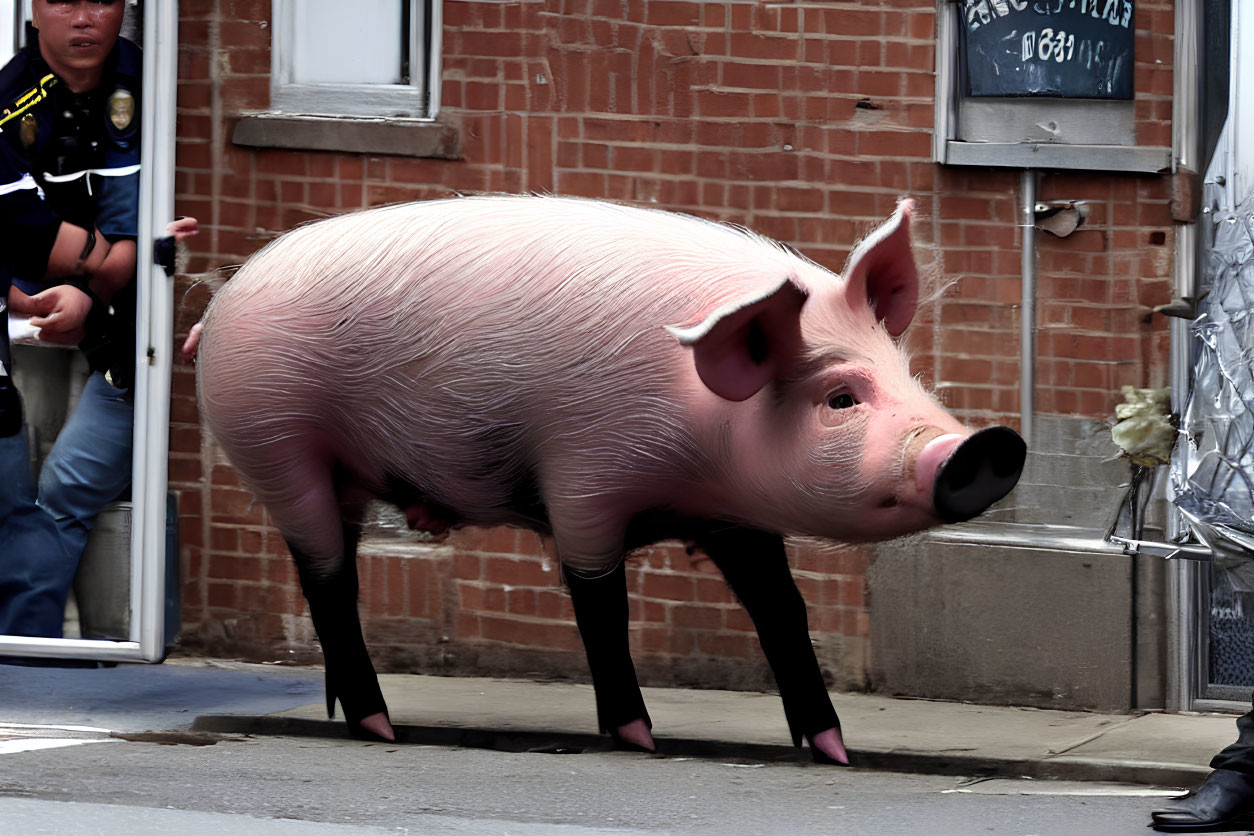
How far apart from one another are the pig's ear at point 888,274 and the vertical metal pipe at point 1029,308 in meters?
1.60

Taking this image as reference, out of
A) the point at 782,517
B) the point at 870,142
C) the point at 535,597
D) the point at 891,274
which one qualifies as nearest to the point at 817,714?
the point at 782,517

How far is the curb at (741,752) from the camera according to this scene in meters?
5.97

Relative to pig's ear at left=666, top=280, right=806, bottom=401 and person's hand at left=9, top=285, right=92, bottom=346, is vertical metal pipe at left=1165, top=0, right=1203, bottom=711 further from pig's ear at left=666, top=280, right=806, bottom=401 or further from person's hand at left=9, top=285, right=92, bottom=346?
person's hand at left=9, top=285, right=92, bottom=346

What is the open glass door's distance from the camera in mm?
6961

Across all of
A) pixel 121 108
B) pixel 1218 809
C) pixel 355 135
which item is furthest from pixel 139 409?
pixel 1218 809

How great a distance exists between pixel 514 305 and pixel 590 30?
2.16 m

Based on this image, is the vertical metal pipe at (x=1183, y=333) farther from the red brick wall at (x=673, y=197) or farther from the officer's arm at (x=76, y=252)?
the officer's arm at (x=76, y=252)

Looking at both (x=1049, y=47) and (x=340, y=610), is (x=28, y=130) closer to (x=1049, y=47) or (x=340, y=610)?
(x=340, y=610)

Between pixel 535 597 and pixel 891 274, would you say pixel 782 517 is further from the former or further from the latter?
pixel 535 597

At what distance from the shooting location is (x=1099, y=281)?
7.27 meters

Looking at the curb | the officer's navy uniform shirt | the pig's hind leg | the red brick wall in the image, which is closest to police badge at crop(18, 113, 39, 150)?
the officer's navy uniform shirt

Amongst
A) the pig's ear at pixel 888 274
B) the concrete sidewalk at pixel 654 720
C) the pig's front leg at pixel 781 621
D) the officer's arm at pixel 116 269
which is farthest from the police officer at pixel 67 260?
the pig's ear at pixel 888 274

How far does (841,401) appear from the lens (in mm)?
5461

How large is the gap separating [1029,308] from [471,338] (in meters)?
2.48
